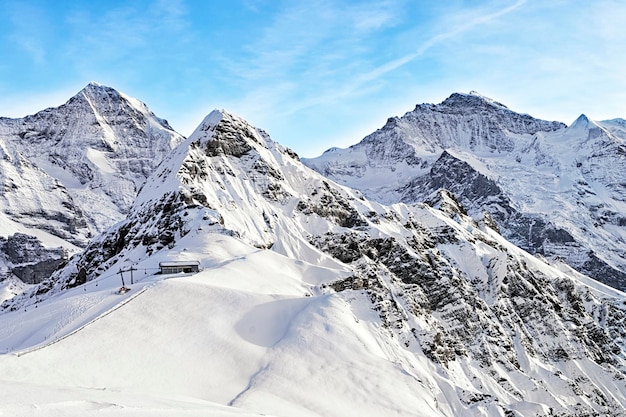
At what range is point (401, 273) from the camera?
415 feet

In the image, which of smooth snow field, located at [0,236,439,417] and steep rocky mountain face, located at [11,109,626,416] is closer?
smooth snow field, located at [0,236,439,417]

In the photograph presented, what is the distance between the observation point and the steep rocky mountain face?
325 ft

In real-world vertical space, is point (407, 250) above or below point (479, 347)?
above

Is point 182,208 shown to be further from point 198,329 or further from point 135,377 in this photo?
→ point 135,377

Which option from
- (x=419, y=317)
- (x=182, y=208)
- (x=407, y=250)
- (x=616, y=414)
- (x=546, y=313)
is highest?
(x=182, y=208)

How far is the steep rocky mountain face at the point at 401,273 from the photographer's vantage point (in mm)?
99000

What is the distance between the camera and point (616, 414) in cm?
13175

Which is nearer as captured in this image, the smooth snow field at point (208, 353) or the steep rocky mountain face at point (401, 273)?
the smooth snow field at point (208, 353)

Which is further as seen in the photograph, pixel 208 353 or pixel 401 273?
pixel 401 273

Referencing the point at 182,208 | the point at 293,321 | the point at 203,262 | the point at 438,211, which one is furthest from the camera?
the point at 438,211

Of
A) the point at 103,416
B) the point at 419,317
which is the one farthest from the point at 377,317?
the point at 103,416

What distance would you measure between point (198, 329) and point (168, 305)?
16.9 ft

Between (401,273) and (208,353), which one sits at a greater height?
(208,353)

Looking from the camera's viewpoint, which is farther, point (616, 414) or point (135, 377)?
point (616, 414)
